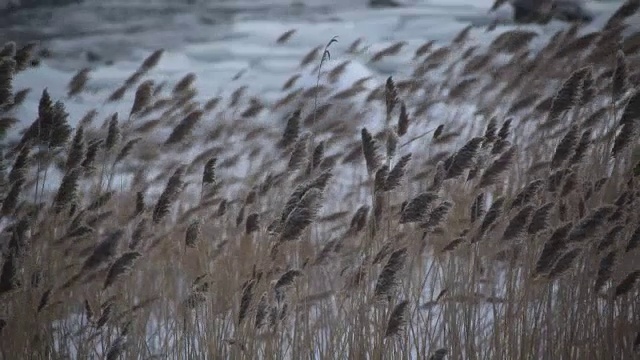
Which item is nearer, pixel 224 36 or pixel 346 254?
pixel 346 254

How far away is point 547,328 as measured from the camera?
5.33 ft

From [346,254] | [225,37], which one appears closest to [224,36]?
[225,37]

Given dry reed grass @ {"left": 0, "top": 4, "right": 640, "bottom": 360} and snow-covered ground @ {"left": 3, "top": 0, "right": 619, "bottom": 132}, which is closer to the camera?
dry reed grass @ {"left": 0, "top": 4, "right": 640, "bottom": 360}

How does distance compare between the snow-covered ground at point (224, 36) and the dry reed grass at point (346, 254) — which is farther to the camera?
the snow-covered ground at point (224, 36)

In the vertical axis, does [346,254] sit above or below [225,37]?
below

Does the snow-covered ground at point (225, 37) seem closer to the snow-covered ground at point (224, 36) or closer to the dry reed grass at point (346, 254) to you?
the snow-covered ground at point (224, 36)

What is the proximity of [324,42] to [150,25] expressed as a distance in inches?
22.7

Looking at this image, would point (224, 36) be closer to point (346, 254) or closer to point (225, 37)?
point (225, 37)

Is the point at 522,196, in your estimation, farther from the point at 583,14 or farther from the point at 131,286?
the point at 583,14

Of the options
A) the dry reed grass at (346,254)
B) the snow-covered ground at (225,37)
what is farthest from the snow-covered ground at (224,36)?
the dry reed grass at (346,254)

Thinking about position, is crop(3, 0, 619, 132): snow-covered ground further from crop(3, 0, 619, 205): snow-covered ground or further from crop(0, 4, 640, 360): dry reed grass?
crop(0, 4, 640, 360): dry reed grass

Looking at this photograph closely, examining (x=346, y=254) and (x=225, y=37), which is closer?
(x=346, y=254)

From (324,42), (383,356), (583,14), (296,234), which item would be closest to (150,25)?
(324,42)

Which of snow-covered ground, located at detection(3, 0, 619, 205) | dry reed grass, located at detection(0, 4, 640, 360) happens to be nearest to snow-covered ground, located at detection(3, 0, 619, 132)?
snow-covered ground, located at detection(3, 0, 619, 205)
